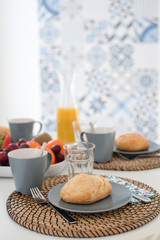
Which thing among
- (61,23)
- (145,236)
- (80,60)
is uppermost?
(61,23)

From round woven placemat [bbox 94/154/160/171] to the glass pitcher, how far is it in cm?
39

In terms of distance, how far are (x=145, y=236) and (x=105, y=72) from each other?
2612 mm

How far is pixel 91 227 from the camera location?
751mm

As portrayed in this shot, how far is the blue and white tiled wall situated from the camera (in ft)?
10.4

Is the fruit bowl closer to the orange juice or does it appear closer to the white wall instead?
the orange juice

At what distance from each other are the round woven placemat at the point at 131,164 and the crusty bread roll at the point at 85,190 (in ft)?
1.15

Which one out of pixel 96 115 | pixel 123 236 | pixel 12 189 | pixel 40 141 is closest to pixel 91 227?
pixel 123 236

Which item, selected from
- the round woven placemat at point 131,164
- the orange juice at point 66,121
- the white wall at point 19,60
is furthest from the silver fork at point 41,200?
the white wall at point 19,60

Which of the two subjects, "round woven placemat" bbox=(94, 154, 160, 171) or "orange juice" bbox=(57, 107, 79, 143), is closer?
"round woven placemat" bbox=(94, 154, 160, 171)

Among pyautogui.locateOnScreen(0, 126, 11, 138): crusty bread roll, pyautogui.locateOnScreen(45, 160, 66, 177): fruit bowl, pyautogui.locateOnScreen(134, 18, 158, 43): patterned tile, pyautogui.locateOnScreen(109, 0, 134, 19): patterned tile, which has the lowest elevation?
pyautogui.locateOnScreen(45, 160, 66, 177): fruit bowl

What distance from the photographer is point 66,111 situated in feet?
5.50

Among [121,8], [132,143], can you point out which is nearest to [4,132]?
[132,143]

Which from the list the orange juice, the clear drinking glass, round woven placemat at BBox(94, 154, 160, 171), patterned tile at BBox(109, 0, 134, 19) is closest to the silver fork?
the clear drinking glass

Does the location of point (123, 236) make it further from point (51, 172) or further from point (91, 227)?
point (51, 172)
